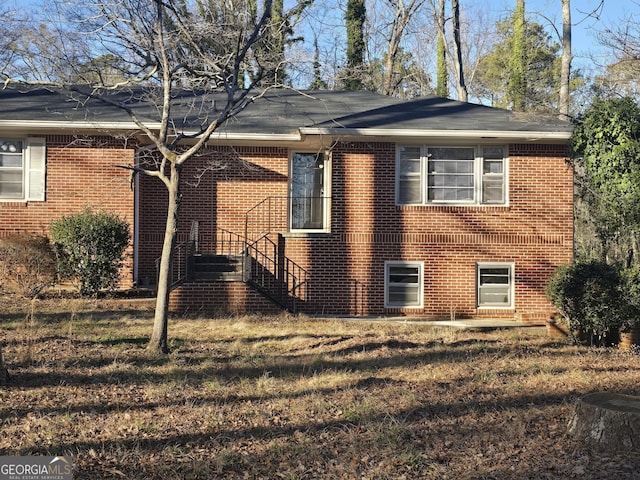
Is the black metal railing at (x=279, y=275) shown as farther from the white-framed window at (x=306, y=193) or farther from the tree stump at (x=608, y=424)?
the tree stump at (x=608, y=424)

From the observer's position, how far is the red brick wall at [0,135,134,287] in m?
14.5

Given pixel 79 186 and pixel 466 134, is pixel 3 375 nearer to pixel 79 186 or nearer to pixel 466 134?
pixel 79 186

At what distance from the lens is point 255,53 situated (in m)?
10.5

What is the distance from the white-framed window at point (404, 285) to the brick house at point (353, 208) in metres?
0.02

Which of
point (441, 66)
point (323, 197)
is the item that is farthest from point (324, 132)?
point (441, 66)

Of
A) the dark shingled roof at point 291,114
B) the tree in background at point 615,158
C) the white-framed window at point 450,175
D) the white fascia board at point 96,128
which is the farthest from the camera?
the white-framed window at point 450,175

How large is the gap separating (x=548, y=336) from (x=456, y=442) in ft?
23.5

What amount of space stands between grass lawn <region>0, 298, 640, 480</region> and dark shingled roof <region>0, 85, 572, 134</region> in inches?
187

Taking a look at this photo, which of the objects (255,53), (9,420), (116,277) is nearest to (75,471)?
(9,420)

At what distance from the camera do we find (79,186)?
47.9 feet

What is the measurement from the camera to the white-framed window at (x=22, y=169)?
47.7ft

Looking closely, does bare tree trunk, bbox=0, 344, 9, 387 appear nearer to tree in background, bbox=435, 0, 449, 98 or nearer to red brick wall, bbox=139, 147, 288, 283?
red brick wall, bbox=139, 147, 288, 283

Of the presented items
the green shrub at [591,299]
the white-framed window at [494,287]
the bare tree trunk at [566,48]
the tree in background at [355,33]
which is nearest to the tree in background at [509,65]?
the bare tree trunk at [566,48]

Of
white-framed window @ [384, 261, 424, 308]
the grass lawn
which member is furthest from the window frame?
the grass lawn
